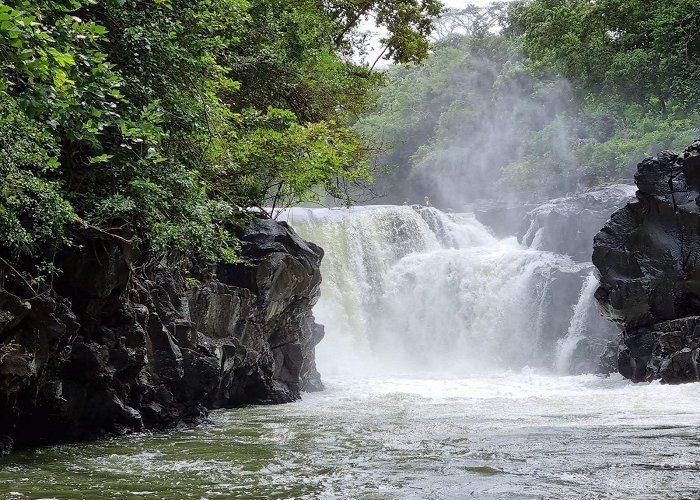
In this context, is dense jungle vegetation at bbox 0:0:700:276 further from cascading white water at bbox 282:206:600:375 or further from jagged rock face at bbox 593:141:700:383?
cascading white water at bbox 282:206:600:375

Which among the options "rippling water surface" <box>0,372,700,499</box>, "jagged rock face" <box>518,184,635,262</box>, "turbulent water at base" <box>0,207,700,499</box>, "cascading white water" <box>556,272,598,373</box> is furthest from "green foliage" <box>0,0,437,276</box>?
"jagged rock face" <box>518,184,635,262</box>

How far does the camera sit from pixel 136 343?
371 inches

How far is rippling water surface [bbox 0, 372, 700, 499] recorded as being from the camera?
5574 millimetres

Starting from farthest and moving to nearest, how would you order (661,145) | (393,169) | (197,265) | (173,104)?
(393,169), (661,145), (197,265), (173,104)

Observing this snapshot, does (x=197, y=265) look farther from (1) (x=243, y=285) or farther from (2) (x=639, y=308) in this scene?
(2) (x=639, y=308)

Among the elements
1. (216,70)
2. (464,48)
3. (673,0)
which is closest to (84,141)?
(216,70)

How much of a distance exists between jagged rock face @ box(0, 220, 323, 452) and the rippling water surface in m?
0.56

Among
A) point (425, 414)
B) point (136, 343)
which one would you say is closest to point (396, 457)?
point (136, 343)

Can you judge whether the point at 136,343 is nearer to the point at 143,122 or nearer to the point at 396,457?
the point at 143,122

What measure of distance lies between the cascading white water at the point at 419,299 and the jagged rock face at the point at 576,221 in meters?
0.74

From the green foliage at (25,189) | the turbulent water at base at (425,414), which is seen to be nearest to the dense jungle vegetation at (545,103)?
the turbulent water at base at (425,414)

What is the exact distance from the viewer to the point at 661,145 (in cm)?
3044

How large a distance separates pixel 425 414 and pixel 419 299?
15944mm

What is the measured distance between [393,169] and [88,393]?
40717 millimetres
